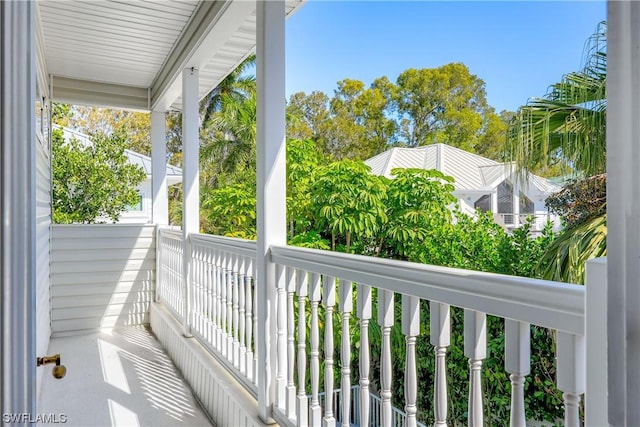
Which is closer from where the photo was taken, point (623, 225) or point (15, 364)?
point (623, 225)

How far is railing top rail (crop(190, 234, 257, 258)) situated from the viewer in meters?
2.50

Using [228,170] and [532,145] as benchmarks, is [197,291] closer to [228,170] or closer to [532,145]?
[532,145]

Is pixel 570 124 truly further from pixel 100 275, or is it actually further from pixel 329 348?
pixel 100 275

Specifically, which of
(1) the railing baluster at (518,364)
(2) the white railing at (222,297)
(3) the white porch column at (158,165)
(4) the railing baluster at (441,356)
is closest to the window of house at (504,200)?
(3) the white porch column at (158,165)

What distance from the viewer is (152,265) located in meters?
5.21

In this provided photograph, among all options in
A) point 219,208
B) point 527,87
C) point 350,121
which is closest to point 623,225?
point 219,208

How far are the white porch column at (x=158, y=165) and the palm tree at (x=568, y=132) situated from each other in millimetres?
3845

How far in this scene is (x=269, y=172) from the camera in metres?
2.21

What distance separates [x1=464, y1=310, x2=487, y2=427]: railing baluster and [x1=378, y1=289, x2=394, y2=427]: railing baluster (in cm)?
32

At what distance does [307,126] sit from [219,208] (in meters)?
6.50

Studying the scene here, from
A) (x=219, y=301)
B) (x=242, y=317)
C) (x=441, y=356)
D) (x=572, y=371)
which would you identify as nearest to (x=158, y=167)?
(x=219, y=301)

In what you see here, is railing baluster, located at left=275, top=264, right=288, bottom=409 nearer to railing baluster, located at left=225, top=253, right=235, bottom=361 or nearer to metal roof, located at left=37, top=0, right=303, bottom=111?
railing baluster, located at left=225, top=253, right=235, bottom=361

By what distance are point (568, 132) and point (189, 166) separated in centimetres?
309

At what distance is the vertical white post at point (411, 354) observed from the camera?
122cm
